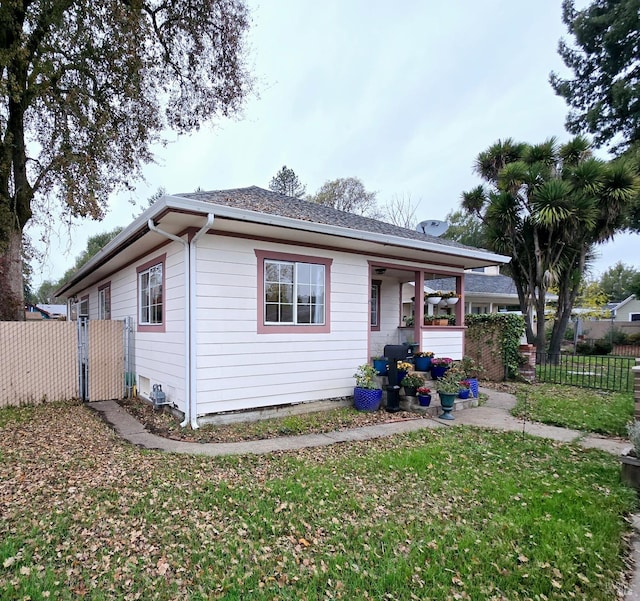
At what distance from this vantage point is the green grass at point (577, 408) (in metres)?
5.74

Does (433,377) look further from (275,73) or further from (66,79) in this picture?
(66,79)

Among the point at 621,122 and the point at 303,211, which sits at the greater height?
the point at 621,122

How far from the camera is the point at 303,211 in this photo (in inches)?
273

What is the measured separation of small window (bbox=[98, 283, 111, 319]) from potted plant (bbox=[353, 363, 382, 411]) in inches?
310

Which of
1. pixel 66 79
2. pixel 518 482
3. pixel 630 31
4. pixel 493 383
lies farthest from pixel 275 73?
pixel 630 31

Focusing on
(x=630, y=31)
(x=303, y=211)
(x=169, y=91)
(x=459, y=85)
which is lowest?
(x=303, y=211)

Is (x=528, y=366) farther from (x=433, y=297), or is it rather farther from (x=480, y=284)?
(x=480, y=284)

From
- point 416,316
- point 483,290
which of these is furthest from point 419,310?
point 483,290

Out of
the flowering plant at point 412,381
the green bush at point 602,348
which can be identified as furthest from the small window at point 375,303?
the green bush at point 602,348

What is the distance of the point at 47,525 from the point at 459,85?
1468 centimetres

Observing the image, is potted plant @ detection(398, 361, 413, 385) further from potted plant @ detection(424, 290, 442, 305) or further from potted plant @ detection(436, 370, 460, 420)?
potted plant @ detection(424, 290, 442, 305)

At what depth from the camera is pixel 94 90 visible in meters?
9.52

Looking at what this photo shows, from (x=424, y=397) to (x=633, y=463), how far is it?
10.6 feet

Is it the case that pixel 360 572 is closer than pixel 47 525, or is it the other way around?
pixel 360 572
